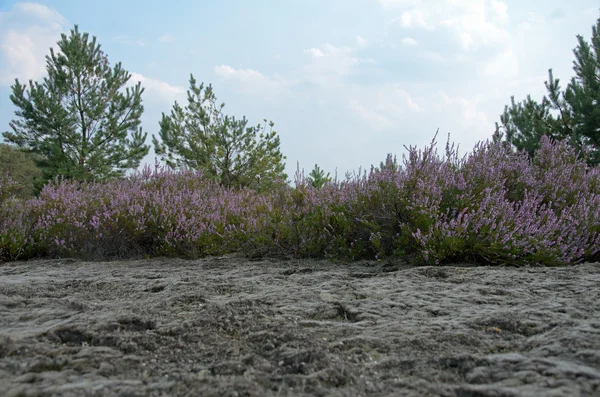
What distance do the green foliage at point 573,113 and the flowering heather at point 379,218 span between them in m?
8.84

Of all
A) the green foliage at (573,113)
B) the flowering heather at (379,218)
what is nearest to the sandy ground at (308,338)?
the flowering heather at (379,218)

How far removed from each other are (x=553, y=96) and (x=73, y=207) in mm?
15529

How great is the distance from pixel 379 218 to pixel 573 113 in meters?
13.6

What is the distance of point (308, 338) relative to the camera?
167 cm

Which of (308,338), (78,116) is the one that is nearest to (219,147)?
(78,116)

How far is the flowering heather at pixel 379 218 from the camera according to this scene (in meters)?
3.63

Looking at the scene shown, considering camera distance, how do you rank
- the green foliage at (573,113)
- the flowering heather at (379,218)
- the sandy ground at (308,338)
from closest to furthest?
the sandy ground at (308,338)
the flowering heather at (379,218)
the green foliage at (573,113)

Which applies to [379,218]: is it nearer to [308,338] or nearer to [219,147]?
[308,338]

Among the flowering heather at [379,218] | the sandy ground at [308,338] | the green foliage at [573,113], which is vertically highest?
the green foliage at [573,113]

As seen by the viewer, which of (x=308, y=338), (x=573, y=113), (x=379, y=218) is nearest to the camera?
(x=308, y=338)

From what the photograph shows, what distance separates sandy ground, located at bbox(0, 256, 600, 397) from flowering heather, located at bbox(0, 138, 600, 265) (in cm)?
83

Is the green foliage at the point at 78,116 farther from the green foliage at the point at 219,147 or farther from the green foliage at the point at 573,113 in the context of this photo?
the green foliage at the point at 573,113

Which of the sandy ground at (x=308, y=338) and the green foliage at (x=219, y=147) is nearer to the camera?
the sandy ground at (x=308, y=338)

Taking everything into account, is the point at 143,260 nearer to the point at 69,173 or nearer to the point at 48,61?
the point at 69,173
